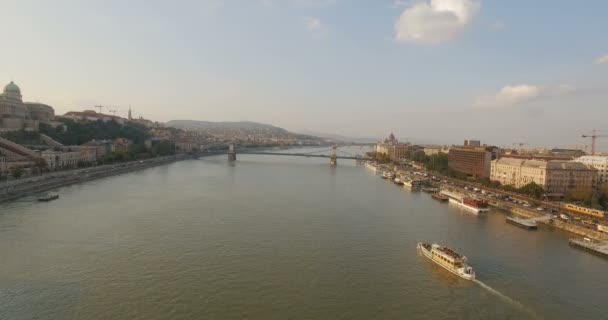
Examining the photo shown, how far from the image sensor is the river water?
5535 millimetres

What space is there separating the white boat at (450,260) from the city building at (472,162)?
1453 cm

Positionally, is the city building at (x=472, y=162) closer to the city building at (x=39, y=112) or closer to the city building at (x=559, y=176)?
the city building at (x=559, y=176)

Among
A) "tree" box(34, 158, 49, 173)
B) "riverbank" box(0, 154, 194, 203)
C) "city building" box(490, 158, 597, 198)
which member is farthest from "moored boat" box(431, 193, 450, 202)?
"tree" box(34, 158, 49, 173)

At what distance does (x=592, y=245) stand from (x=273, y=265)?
6556mm

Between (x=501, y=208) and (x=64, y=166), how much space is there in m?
19.4

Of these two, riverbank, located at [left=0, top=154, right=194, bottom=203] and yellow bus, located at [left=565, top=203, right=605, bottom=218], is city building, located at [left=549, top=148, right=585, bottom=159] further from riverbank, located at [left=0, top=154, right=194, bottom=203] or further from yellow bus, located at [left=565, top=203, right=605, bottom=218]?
riverbank, located at [left=0, top=154, right=194, bottom=203]

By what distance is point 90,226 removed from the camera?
9.47 metres

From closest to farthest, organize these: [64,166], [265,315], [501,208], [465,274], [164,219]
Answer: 1. [265,315]
2. [465,274]
3. [164,219]
4. [501,208]
5. [64,166]

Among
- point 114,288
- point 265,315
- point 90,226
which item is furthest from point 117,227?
point 265,315

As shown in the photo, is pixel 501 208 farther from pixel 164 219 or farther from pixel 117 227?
pixel 117 227

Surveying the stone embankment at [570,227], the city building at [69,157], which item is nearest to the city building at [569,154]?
the stone embankment at [570,227]

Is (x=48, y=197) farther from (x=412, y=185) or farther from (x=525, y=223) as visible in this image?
(x=412, y=185)

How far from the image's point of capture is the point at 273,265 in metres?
7.07

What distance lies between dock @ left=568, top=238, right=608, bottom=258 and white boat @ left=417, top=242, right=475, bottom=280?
329cm
